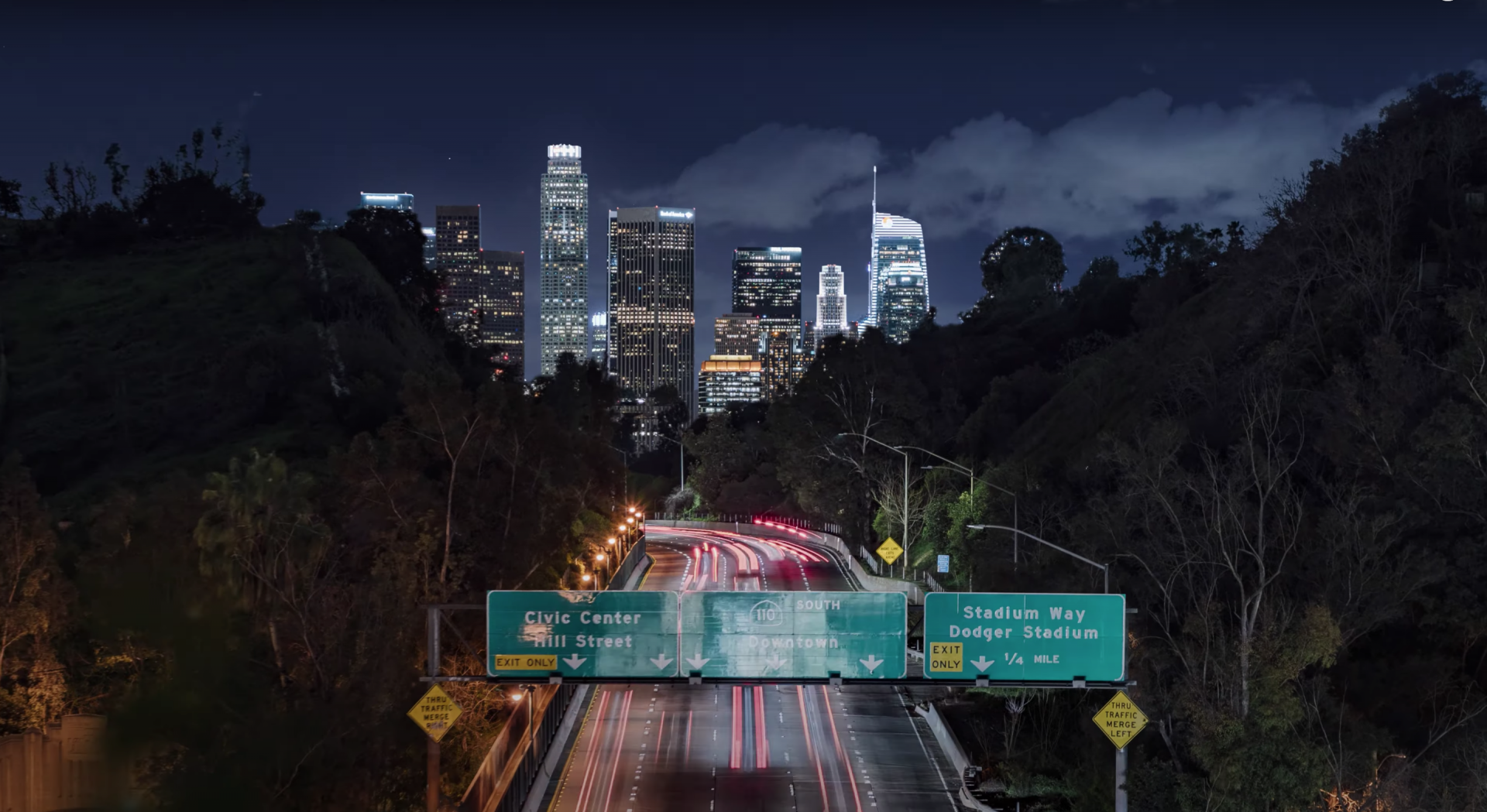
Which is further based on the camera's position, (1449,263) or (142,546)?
(1449,263)

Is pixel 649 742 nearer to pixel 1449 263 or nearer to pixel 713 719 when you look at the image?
pixel 713 719

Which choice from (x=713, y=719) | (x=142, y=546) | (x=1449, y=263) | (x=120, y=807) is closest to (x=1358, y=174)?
(x=1449, y=263)

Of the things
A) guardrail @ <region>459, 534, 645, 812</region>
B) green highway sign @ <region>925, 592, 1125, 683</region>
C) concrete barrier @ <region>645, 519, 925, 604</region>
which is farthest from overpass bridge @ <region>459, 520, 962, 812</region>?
concrete barrier @ <region>645, 519, 925, 604</region>

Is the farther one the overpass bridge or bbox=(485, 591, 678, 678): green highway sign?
the overpass bridge

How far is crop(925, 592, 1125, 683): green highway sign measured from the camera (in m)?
25.0

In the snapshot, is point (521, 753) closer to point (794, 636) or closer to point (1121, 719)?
point (794, 636)

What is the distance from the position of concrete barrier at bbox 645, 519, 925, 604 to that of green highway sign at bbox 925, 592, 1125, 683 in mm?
19587

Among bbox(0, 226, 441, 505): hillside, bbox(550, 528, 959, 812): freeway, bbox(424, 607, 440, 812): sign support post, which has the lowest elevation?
bbox(550, 528, 959, 812): freeway

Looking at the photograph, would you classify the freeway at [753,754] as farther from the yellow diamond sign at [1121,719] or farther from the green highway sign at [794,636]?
the yellow diamond sign at [1121,719]

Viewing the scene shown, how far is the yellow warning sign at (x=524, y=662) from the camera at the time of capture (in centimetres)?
2522

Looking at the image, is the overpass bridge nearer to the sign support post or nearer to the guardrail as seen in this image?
the guardrail

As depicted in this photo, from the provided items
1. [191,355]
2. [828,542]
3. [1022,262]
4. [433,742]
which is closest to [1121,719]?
[433,742]

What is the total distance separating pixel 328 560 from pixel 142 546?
9.25m

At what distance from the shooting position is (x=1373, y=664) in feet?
122
